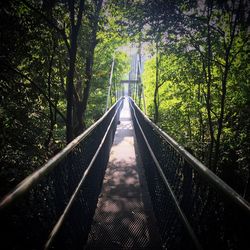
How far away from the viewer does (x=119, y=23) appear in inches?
246

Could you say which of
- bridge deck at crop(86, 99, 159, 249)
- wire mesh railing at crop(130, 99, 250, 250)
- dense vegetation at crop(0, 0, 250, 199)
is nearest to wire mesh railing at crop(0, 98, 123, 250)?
bridge deck at crop(86, 99, 159, 249)

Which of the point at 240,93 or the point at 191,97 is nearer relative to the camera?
the point at 240,93

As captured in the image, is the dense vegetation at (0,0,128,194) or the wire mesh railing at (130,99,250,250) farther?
the dense vegetation at (0,0,128,194)

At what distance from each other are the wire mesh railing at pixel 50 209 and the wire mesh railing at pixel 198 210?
37.3 inches

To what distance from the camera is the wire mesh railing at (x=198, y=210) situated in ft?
4.17

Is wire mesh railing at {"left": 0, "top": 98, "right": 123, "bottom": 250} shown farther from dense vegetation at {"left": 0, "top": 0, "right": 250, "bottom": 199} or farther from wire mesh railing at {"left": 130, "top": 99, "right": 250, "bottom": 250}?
dense vegetation at {"left": 0, "top": 0, "right": 250, "bottom": 199}

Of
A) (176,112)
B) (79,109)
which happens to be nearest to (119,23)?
(79,109)

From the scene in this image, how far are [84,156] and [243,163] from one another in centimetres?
723

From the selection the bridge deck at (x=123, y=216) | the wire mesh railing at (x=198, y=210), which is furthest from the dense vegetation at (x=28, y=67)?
the wire mesh railing at (x=198, y=210)

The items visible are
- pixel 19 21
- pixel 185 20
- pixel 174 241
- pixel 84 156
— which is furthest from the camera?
pixel 185 20

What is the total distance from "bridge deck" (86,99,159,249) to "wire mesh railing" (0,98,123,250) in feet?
1.06

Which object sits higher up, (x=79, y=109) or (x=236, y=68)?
(x=236, y=68)

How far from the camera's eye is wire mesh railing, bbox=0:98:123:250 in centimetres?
137

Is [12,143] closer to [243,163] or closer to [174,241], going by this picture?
[174,241]
